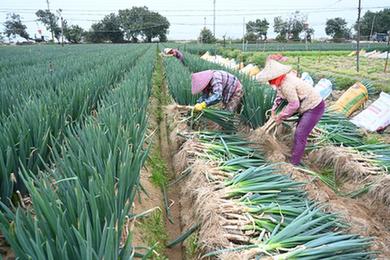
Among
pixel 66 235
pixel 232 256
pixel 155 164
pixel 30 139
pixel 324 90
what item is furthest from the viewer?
pixel 324 90

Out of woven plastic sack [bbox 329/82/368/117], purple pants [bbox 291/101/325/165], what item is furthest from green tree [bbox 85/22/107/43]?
purple pants [bbox 291/101/325/165]

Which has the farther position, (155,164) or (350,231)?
(155,164)

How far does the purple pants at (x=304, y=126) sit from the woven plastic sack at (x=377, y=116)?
81.4 inches

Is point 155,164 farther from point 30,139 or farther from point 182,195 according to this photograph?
point 30,139

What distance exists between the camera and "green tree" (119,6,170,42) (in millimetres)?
59469

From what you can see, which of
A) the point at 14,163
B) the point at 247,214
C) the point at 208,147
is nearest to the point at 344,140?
the point at 208,147

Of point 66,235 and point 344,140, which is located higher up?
point 66,235

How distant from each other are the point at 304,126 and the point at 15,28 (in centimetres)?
8306

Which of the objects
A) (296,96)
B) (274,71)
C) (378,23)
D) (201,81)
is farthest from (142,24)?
(296,96)

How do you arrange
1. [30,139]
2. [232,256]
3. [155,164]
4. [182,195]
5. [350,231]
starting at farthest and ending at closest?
[155,164] < [182,195] < [30,139] < [350,231] < [232,256]

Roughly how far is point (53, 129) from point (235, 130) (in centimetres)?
215

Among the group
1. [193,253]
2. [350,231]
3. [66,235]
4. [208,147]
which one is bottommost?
[193,253]

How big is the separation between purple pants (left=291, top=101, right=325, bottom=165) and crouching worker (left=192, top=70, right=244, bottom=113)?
95cm

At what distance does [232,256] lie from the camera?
185 centimetres
